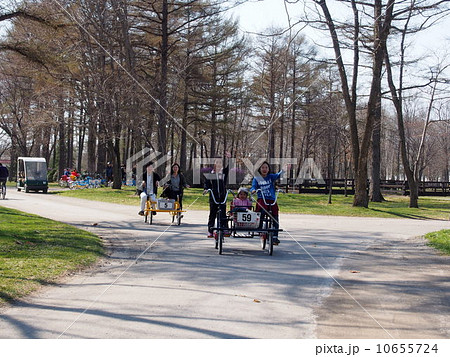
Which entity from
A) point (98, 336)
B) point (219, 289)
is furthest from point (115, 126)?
point (98, 336)

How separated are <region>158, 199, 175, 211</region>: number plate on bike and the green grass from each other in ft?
24.2

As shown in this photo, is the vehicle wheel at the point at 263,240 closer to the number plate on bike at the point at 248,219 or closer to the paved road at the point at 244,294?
the paved road at the point at 244,294

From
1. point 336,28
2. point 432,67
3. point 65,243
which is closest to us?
point 65,243

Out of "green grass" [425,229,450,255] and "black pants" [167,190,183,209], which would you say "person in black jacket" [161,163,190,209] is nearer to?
"black pants" [167,190,183,209]

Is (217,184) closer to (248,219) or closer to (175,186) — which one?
(248,219)

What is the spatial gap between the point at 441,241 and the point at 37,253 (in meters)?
9.30

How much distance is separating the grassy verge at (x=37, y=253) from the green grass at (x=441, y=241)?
296 inches

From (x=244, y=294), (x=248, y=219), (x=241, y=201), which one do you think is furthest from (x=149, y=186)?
(x=244, y=294)

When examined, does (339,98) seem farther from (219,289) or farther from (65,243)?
(219,289)

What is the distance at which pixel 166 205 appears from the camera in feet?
53.7

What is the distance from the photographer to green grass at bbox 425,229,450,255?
12.0 metres

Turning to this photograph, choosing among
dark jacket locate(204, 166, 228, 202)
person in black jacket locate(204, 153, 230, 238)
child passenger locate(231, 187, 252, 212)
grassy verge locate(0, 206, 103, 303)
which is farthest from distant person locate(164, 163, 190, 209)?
child passenger locate(231, 187, 252, 212)

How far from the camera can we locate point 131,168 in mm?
50781

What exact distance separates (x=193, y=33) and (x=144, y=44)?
3.25 m
